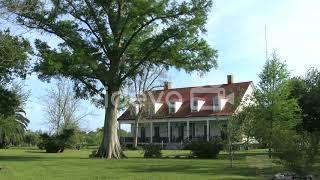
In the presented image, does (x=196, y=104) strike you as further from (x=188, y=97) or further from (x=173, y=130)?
(x=173, y=130)

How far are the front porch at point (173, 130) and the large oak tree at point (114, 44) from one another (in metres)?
26.8

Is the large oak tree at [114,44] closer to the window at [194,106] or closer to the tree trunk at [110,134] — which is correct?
the tree trunk at [110,134]

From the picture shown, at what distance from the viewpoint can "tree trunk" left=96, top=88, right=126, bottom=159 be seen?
40844mm

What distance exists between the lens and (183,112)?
72.9 m

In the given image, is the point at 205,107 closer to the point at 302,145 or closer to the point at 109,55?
the point at 109,55

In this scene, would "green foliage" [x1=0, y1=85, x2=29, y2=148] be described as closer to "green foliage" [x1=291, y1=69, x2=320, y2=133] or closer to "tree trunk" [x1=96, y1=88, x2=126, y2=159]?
"tree trunk" [x1=96, y1=88, x2=126, y2=159]

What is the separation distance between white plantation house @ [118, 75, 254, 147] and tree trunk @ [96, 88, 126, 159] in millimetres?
26470

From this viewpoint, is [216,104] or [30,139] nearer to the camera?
[216,104]

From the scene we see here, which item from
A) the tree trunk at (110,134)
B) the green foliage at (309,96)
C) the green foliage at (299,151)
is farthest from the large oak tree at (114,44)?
the green foliage at (299,151)

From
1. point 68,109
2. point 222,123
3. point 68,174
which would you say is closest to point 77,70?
point 222,123

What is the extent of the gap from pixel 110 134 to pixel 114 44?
6.52 meters

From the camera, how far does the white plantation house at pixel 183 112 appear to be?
6912 cm

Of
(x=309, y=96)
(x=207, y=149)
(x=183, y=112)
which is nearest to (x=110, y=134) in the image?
(x=207, y=149)

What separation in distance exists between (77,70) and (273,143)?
73.7 ft
